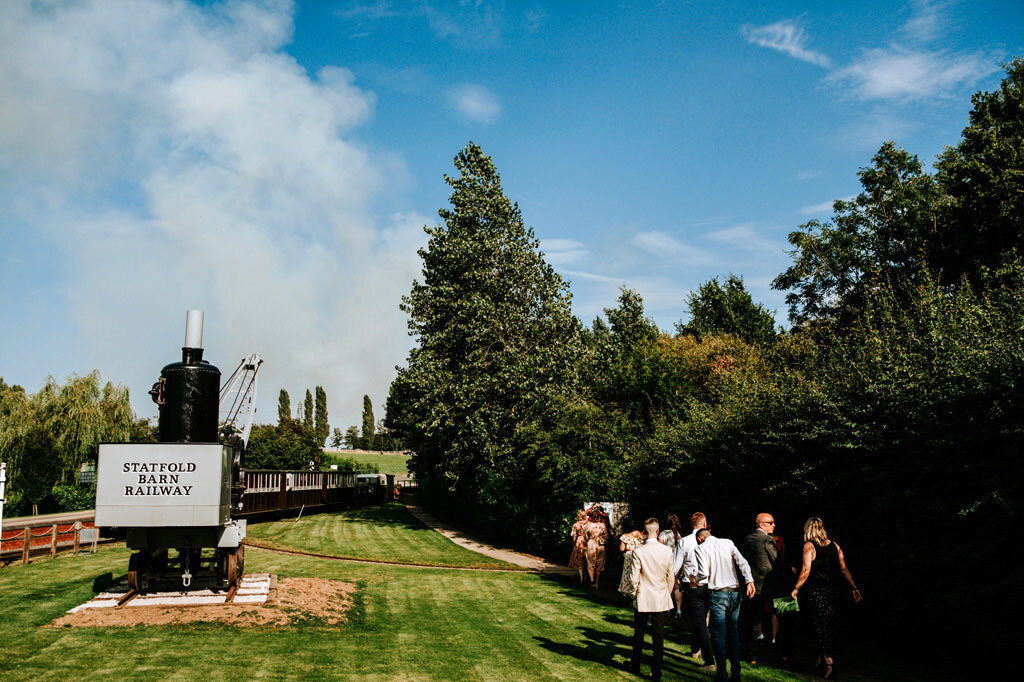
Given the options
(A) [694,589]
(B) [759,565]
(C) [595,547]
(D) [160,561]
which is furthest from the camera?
Result: (C) [595,547]

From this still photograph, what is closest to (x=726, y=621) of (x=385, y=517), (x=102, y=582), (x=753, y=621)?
(x=753, y=621)

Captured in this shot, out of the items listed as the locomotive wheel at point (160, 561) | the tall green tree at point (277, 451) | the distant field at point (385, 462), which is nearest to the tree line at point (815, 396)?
the locomotive wheel at point (160, 561)

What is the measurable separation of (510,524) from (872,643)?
16216 mm

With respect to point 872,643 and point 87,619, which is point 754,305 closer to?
point 872,643

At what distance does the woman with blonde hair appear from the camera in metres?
8.47

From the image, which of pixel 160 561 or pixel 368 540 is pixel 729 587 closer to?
pixel 160 561

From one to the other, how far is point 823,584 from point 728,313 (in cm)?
5850

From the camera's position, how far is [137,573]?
477 inches

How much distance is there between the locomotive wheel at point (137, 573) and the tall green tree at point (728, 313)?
179 ft

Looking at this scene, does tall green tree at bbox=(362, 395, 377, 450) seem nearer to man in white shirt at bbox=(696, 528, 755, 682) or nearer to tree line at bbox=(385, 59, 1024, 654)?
tree line at bbox=(385, 59, 1024, 654)

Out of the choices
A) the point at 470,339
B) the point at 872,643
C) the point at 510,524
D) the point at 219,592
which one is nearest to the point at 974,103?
the point at 470,339

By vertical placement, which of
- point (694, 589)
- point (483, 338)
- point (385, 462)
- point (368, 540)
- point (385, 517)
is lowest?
point (385, 517)

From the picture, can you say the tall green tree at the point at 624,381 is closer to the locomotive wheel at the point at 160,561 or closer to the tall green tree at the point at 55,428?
the locomotive wheel at the point at 160,561

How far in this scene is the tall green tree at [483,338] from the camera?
88.0 feet
